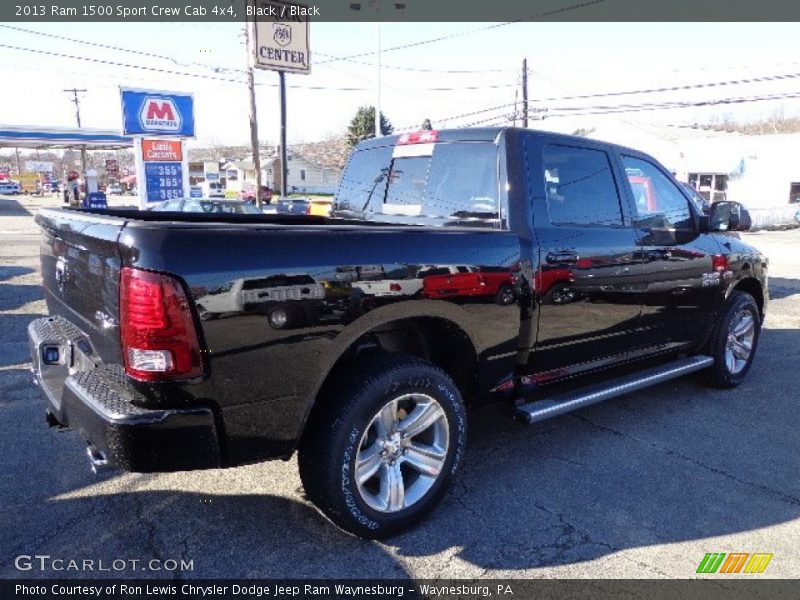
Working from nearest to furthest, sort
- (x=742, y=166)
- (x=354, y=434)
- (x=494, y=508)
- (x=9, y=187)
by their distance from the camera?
(x=354, y=434) < (x=494, y=508) < (x=742, y=166) < (x=9, y=187)

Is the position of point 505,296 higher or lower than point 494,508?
higher

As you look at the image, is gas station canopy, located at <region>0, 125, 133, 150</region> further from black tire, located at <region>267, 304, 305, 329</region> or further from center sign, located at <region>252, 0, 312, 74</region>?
black tire, located at <region>267, 304, 305, 329</region>

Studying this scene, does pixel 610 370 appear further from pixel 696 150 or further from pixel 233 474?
pixel 696 150

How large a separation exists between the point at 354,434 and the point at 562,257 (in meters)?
1.61

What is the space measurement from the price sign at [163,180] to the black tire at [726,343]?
15.7 metres

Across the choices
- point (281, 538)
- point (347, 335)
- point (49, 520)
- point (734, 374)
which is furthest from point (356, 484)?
point (734, 374)

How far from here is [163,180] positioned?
672 inches

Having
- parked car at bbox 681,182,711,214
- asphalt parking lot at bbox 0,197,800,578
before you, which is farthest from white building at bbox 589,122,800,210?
asphalt parking lot at bbox 0,197,800,578

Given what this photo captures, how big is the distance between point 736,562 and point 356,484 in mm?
1802

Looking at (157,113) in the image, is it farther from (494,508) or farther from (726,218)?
(494,508)

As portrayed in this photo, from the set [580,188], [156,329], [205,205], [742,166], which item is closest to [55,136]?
[205,205]

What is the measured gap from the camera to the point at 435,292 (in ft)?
9.21

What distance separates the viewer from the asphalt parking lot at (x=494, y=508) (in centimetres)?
263

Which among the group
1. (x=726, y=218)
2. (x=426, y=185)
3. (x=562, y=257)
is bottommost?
(x=562, y=257)
